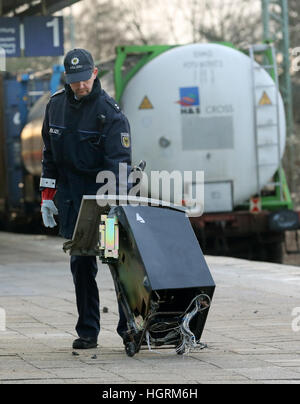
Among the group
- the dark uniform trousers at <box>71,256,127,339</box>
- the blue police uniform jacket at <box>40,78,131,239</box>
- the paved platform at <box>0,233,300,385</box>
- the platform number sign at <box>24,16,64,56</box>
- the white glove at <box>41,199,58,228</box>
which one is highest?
the platform number sign at <box>24,16,64,56</box>

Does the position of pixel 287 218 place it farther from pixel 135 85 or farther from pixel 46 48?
pixel 46 48

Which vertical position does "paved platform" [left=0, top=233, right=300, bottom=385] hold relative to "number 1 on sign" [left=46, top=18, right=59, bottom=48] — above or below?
below

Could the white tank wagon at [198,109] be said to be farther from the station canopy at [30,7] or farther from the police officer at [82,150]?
the police officer at [82,150]

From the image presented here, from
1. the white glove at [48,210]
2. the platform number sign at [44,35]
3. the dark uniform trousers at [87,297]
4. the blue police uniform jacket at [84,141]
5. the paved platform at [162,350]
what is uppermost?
the platform number sign at [44,35]

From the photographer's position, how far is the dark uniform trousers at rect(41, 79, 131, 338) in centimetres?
740

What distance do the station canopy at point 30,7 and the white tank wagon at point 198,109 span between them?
2620mm

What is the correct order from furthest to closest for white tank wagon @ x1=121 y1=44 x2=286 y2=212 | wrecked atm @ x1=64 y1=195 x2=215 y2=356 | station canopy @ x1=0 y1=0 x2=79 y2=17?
1. station canopy @ x1=0 y1=0 x2=79 y2=17
2. white tank wagon @ x1=121 y1=44 x2=286 y2=212
3. wrecked atm @ x1=64 y1=195 x2=215 y2=356

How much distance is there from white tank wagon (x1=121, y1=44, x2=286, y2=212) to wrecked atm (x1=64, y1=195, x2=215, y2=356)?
8.76 meters

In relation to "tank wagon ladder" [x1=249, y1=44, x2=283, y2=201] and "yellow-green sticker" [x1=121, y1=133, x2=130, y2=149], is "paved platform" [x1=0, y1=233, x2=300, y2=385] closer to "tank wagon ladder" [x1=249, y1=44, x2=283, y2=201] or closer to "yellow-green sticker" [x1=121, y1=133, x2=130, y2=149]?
"yellow-green sticker" [x1=121, y1=133, x2=130, y2=149]

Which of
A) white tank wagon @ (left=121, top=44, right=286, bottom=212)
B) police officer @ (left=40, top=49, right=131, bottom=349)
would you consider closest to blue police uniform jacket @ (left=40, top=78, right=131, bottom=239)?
police officer @ (left=40, top=49, right=131, bottom=349)

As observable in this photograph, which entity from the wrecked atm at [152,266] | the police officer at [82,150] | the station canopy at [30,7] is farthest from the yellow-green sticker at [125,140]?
the station canopy at [30,7]

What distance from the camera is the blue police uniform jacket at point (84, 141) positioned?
7.39m

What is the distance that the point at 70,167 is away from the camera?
7477 mm

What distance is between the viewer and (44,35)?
17828 mm
